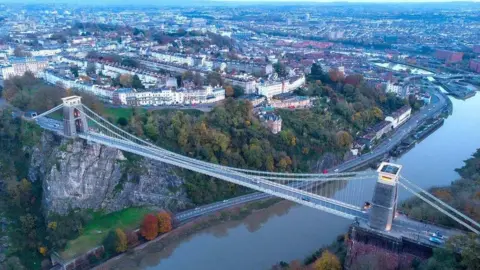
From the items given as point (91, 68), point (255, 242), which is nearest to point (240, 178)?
point (255, 242)

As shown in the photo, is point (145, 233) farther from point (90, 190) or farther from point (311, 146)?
point (311, 146)

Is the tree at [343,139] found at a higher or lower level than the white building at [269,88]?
lower

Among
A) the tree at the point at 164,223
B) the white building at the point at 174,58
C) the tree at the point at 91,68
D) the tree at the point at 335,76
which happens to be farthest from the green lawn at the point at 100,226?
the white building at the point at 174,58

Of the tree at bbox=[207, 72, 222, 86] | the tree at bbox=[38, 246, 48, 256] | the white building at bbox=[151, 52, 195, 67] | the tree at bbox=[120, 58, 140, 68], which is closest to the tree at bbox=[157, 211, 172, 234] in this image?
the tree at bbox=[38, 246, 48, 256]

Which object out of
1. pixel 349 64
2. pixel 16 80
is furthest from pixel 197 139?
pixel 349 64

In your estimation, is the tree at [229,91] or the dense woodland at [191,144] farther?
the tree at [229,91]

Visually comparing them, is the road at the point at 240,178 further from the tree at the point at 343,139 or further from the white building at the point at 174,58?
the white building at the point at 174,58

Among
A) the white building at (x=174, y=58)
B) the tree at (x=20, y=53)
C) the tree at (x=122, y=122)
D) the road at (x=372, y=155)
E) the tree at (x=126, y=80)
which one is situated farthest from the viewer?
the white building at (x=174, y=58)

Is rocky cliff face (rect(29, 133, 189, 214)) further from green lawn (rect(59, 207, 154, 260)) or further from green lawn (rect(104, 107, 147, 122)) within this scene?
green lawn (rect(104, 107, 147, 122))
